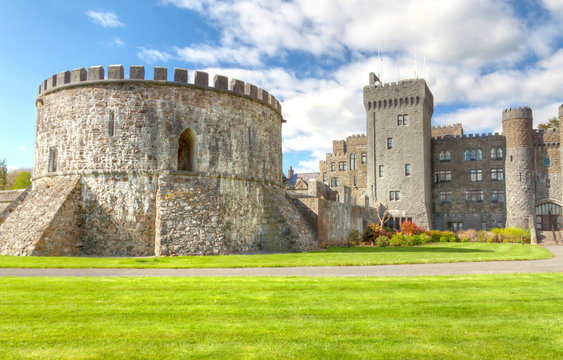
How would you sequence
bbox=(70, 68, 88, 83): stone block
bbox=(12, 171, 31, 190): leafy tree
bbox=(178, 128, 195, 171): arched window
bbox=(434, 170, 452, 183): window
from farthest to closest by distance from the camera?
bbox=(434, 170, 452, 183): window, bbox=(12, 171, 31, 190): leafy tree, bbox=(178, 128, 195, 171): arched window, bbox=(70, 68, 88, 83): stone block

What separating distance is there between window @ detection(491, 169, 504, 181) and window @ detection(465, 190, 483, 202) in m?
2.04

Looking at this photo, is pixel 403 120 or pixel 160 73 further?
pixel 403 120

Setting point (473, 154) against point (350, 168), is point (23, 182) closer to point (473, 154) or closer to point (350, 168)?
point (350, 168)

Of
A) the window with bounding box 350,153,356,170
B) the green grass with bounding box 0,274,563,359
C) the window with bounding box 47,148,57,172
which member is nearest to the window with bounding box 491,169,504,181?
the window with bounding box 350,153,356,170

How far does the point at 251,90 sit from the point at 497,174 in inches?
1541

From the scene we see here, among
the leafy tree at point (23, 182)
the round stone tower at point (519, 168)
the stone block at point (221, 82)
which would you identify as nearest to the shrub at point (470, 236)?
the round stone tower at point (519, 168)

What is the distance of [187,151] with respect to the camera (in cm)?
2252

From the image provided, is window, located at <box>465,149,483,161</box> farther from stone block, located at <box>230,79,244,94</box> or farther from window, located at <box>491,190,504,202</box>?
stone block, located at <box>230,79,244,94</box>

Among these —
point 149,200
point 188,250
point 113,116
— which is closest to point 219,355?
point 188,250

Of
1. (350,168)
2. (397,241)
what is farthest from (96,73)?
(350,168)

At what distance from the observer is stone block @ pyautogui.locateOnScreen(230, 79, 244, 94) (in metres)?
22.2

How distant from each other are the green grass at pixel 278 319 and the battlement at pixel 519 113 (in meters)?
46.3

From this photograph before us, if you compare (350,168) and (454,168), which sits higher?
(350,168)

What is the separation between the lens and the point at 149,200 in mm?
19703
